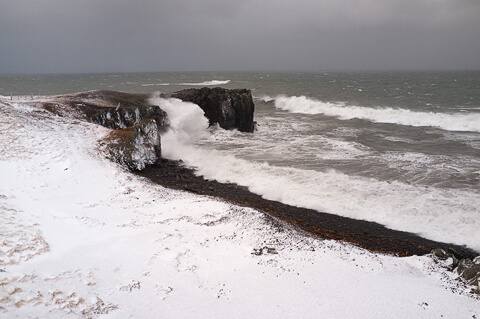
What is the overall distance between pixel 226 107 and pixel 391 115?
81.6 ft

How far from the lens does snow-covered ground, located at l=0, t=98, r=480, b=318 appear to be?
6.11 m

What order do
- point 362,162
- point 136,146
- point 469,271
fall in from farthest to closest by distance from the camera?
point 362,162 → point 136,146 → point 469,271

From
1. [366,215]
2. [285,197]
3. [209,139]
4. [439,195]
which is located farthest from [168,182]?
[439,195]

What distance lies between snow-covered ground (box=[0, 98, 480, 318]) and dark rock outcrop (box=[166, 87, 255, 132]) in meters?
20.5

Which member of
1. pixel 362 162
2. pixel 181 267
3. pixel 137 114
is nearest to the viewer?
pixel 181 267

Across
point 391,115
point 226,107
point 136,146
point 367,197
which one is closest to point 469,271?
point 367,197

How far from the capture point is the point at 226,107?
31.7m

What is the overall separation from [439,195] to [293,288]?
1141 cm

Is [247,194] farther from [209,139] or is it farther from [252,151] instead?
[209,139]

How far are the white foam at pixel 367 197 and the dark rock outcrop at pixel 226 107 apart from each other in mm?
12580

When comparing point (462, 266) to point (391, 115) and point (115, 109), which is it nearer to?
point (115, 109)

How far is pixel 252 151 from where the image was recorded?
23.5 m

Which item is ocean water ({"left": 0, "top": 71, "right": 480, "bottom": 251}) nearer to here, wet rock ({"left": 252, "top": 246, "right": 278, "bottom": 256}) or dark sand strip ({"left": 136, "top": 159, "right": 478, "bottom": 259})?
dark sand strip ({"left": 136, "top": 159, "right": 478, "bottom": 259})

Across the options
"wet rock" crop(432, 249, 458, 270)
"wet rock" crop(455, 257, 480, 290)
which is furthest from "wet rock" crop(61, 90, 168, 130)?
"wet rock" crop(455, 257, 480, 290)
